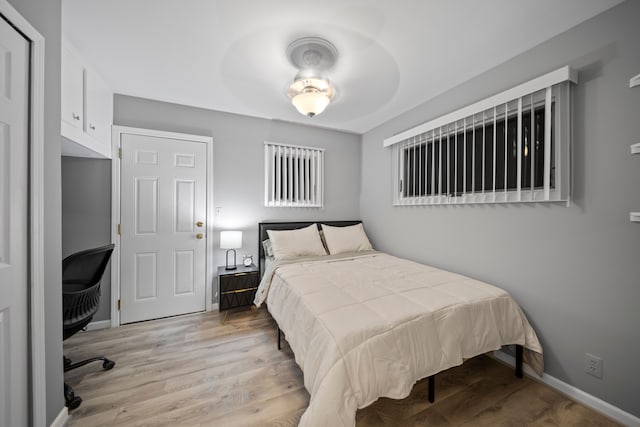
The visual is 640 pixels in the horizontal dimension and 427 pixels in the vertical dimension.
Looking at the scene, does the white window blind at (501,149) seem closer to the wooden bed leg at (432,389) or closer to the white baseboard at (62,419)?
the wooden bed leg at (432,389)

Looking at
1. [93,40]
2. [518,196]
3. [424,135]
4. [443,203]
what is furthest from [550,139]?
[93,40]

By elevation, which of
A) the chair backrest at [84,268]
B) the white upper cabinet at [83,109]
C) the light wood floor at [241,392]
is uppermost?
the white upper cabinet at [83,109]

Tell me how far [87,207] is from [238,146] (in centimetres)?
173

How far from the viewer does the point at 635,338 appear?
4.61 feet

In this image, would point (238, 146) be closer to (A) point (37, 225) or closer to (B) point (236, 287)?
(B) point (236, 287)

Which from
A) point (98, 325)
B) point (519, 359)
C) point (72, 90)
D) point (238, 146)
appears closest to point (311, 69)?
point (238, 146)

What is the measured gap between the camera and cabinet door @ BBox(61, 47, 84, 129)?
1762mm

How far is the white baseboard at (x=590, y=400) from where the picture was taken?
4.63 feet

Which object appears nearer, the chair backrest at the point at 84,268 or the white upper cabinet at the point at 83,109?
the chair backrest at the point at 84,268

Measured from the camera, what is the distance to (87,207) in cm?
246

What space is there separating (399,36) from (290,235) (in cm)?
224

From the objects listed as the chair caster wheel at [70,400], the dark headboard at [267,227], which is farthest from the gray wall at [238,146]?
the chair caster wheel at [70,400]

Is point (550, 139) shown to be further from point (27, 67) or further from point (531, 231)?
point (27, 67)

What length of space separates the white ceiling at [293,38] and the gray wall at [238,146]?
28cm
